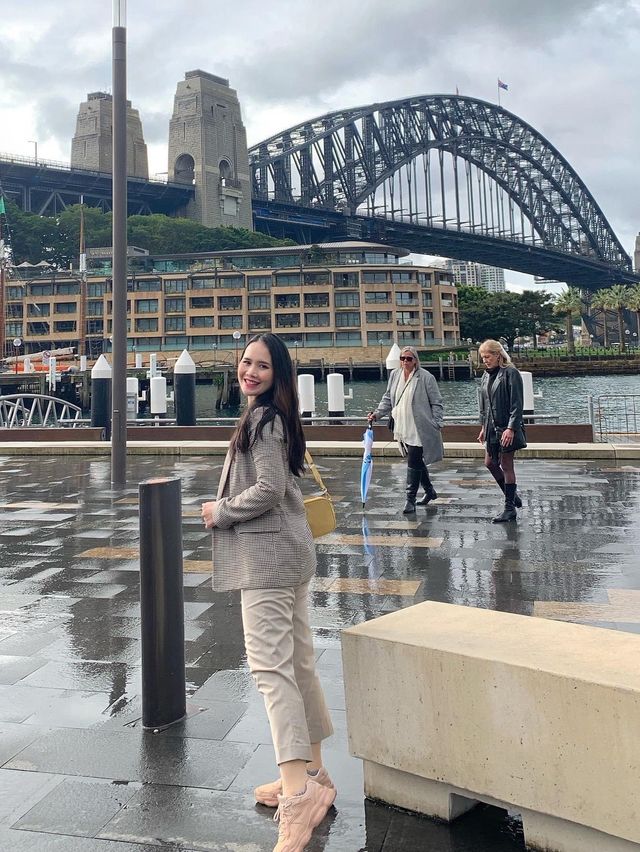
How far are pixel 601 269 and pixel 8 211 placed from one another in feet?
335

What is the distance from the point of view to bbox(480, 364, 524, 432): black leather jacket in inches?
333

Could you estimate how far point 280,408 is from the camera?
326cm

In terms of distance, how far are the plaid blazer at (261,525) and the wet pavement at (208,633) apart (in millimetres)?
876

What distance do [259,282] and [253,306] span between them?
3.17 meters

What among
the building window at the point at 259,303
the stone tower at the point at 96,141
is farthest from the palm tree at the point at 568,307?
the stone tower at the point at 96,141

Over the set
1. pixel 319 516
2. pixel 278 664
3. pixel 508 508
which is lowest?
pixel 508 508

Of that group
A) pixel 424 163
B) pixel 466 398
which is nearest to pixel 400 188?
pixel 424 163

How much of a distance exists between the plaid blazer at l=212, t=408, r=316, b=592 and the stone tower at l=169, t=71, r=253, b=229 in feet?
439

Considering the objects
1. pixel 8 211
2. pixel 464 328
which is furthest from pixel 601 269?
pixel 8 211

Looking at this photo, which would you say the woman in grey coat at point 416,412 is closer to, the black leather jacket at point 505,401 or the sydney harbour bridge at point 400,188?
the black leather jacket at point 505,401

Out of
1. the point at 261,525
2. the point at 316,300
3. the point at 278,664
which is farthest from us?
the point at 316,300

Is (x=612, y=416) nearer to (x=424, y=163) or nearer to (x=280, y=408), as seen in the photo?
(x=280, y=408)

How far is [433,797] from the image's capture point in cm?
306

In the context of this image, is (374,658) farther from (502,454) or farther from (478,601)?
(502,454)
